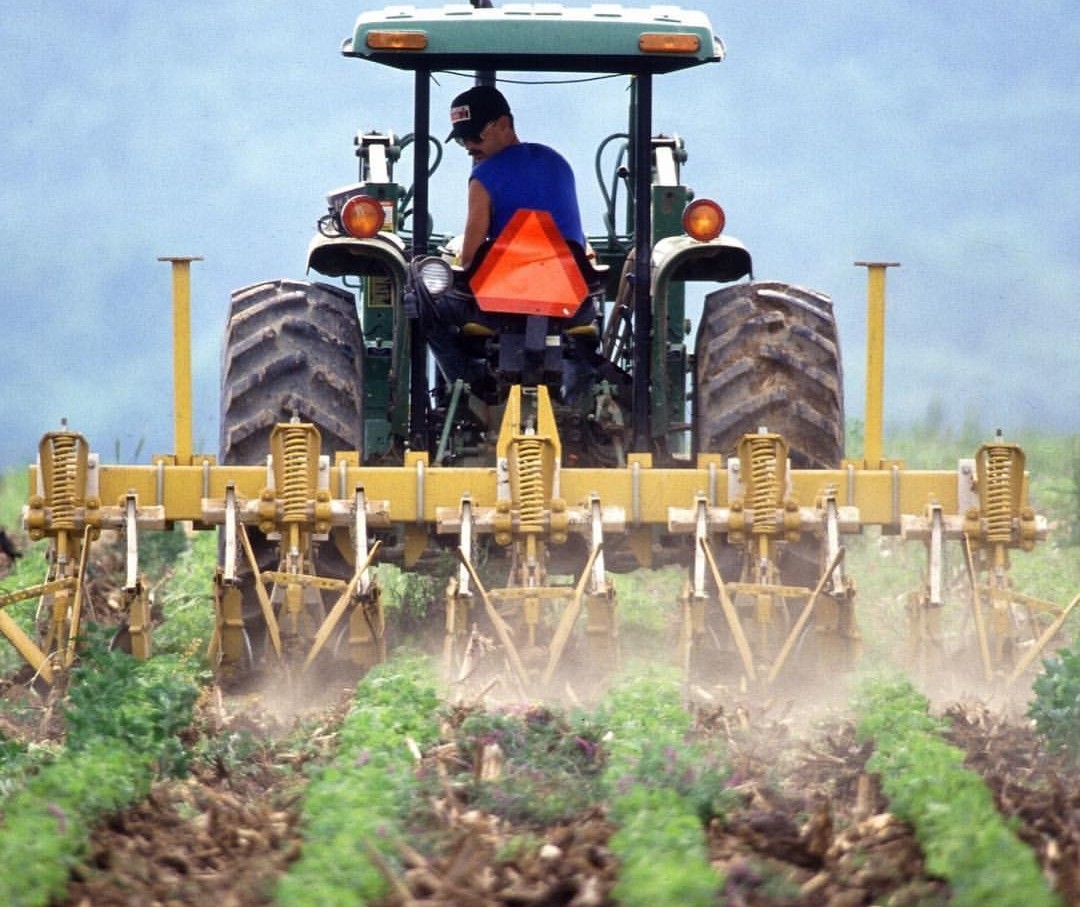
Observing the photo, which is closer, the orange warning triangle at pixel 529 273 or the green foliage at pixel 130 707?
the green foliage at pixel 130 707

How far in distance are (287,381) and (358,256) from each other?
663 millimetres

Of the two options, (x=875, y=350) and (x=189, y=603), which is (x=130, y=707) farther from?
(x=189, y=603)

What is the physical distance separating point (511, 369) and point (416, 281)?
0.51m

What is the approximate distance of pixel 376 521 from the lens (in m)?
8.95

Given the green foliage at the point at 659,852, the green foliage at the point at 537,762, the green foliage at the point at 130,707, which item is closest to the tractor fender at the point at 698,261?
the green foliage at the point at 537,762

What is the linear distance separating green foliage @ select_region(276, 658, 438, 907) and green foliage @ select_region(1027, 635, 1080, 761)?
1852 millimetres

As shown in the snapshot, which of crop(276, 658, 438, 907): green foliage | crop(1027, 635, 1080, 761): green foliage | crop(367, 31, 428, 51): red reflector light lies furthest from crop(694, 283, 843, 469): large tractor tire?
crop(1027, 635, 1080, 761): green foliage

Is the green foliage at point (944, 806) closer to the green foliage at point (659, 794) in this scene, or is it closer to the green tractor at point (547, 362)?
the green foliage at point (659, 794)

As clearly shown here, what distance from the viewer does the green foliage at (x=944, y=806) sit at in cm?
516

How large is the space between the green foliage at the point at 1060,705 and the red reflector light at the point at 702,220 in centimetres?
239

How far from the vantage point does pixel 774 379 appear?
9.64 metres

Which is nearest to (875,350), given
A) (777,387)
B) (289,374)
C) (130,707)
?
(777,387)

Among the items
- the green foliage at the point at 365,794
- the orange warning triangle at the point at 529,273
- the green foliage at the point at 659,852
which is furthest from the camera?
the orange warning triangle at the point at 529,273

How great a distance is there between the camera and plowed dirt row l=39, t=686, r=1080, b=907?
215 inches
